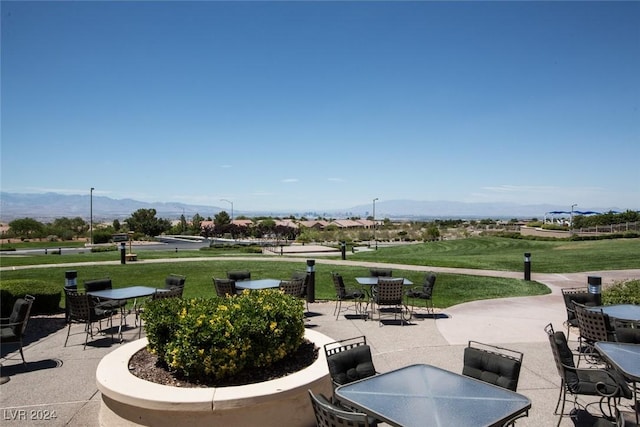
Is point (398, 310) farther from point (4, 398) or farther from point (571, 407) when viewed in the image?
point (4, 398)

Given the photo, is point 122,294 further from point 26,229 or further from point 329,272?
point 26,229

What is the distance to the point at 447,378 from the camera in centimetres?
451

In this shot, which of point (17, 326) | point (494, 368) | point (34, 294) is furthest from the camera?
point (34, 294)

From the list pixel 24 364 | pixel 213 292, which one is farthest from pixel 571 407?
pixel 213 292

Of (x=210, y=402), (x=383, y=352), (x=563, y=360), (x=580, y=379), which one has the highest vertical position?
(x=563, y=360)

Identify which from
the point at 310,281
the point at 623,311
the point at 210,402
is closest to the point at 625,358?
the point at 623,311

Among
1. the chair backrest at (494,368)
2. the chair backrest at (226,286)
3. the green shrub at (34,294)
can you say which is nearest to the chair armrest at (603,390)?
the chair backrest at (494,368)

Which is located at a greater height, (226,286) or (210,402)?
(226,286)

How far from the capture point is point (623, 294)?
1072 cm

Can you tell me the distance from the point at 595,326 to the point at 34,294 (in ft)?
42.7

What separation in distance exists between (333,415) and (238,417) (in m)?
1.70

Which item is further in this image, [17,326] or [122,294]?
[122,294]

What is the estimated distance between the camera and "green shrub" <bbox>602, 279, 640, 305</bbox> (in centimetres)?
1019

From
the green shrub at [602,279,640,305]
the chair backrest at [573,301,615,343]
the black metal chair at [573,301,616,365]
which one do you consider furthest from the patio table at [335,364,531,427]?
the green shrub at [602,279,640,305]
